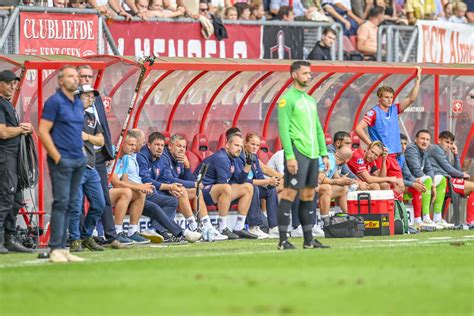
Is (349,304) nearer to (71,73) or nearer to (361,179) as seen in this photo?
(71,73)

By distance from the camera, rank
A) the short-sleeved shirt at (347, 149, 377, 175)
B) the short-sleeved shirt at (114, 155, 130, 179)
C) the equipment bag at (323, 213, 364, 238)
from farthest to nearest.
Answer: the short-sleeved shirt at (347, 149, 377, 175) < the equipment bag at (323, 213, 364, 238) < the short-sleeved shirt at (114, 155, 130, 179)

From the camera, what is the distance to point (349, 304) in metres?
10.3

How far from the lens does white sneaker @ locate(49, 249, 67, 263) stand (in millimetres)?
14414

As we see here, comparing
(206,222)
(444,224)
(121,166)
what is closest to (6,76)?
(121,166)

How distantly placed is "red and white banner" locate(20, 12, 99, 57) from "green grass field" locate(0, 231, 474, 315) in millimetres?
5201

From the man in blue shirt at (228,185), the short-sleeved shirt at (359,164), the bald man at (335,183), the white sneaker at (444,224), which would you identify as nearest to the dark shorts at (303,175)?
the man in blue shirt at (228,185)

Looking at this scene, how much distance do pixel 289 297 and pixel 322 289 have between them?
0.59 meters

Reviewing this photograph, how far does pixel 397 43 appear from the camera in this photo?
26.5 meters

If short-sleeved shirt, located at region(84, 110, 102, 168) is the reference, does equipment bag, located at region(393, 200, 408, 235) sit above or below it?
below

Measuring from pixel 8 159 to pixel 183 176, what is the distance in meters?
3.78

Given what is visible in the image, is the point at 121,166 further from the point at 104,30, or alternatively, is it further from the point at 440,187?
the point at 440,187

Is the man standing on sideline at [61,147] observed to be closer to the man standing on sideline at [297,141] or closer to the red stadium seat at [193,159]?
the man standing on sideline at [297,141]

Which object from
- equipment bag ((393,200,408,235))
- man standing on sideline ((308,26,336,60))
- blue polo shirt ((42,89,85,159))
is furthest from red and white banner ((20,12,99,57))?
blue polo shirt ((42,89,85,159))

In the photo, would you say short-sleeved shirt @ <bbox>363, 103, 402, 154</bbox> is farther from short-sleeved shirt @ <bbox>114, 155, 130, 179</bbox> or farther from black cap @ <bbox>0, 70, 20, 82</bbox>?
black cap @ <bbox>0, 70, 20, 82</bbox>
